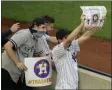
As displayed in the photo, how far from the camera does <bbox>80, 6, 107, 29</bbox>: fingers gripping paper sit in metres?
4.59

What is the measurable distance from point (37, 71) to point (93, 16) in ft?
4.31

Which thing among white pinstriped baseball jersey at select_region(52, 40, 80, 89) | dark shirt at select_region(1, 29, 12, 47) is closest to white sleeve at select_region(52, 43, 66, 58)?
white pinstriped baseball jersey at select_region(52, 40, 80, 89)

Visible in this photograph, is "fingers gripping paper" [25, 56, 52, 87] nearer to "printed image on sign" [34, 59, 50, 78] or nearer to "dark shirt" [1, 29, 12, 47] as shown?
"printed image on sign" [34, 59, 50, 78]

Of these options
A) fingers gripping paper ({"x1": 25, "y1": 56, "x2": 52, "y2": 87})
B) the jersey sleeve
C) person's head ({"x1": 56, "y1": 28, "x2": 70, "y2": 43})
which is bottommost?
fingers gripping paper ({"x1": 25, "y1": 56, "x2": 52, "y2": 87})

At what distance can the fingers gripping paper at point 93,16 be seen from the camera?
4.59 metres

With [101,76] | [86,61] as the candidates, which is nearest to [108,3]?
[86,61]

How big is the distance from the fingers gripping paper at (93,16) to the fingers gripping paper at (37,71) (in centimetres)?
107

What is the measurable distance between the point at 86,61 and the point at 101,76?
2960mm

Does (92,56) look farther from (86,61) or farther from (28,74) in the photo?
(28,74)

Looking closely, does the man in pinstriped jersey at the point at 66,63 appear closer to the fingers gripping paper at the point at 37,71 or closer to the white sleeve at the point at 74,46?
the white sleeve at the point at 74,46

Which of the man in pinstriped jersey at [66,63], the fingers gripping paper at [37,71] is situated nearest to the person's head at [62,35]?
the man in pinstriped jersey at [66,63]

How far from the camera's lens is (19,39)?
536cm

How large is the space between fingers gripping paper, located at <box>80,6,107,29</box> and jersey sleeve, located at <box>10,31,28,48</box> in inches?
43.0

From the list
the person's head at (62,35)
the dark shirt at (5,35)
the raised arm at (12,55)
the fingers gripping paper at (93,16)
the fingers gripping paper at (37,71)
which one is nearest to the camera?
the fingers gripping paper at (93,16)
